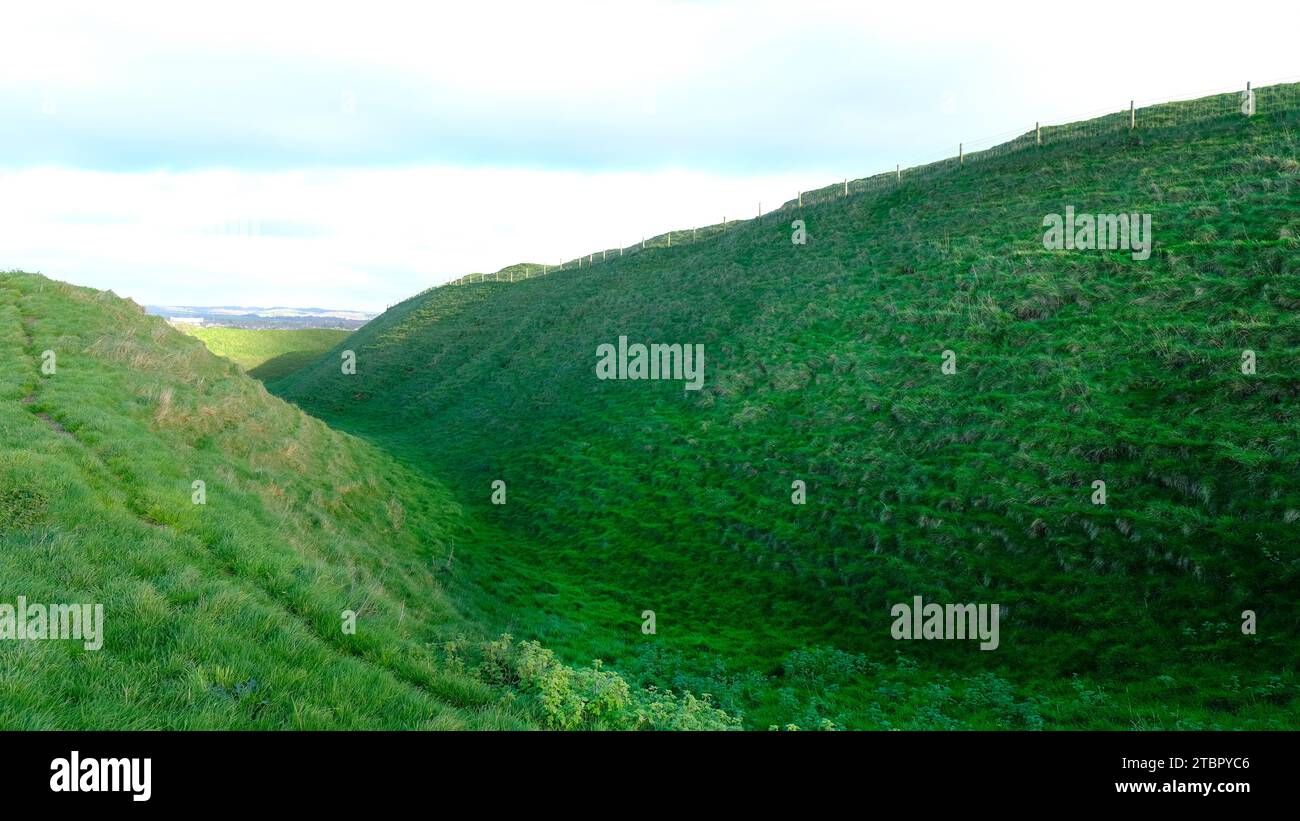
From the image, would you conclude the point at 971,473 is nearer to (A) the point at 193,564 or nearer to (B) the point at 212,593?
(B) the point at 212,593

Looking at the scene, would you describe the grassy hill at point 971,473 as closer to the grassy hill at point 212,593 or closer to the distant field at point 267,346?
the grassy hill at point 212,593

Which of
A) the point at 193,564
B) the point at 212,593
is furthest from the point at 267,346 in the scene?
the point at 212,593

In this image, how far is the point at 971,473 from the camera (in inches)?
653

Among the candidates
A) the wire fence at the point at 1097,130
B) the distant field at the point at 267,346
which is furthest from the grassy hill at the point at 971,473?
the distant field at the point at 267,346

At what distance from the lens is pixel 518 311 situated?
201 ft

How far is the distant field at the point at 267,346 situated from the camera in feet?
261

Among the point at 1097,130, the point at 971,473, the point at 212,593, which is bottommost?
A: the point at 212,593

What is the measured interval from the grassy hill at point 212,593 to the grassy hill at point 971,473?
4.62 m

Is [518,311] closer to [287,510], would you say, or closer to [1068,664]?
[287,510]

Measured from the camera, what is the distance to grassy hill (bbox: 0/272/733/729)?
5.52m

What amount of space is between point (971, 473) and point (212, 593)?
17.2 metres

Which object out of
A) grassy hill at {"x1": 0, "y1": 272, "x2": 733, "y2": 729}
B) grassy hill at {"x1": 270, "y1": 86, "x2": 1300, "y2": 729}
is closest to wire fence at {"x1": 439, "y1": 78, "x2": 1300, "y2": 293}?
grassy hill at {"x1": 270, "y1": 86, "x2": 1300, "y2": 729}
